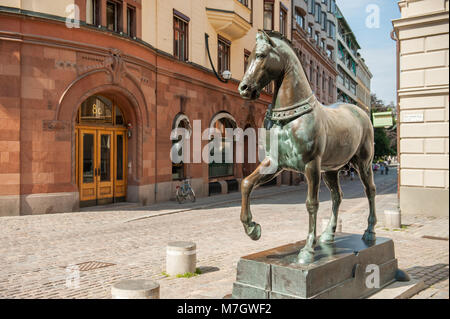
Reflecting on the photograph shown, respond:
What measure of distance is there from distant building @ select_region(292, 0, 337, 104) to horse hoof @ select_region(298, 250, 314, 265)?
31.4 metres

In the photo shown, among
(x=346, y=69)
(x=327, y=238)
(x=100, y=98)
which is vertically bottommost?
(x=327, y=238)

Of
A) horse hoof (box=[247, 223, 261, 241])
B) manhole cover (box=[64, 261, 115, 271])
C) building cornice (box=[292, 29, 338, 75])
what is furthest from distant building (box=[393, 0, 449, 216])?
building cornice (box=[292, 29, 338, 75])

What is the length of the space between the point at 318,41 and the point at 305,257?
44.1m

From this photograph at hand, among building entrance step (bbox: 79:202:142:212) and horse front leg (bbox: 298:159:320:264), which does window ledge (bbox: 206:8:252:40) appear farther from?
horse front leg (bbox: 298:159:320:264)

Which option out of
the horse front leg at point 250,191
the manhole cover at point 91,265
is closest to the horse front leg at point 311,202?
the horse front leg at point 250,191

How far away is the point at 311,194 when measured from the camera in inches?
182

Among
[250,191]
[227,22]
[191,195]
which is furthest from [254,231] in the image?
[227,22]

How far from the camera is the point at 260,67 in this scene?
14.5 ft

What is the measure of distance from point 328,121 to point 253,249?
4.65 m

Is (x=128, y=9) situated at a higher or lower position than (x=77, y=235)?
higher

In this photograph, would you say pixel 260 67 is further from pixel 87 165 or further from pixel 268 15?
pixel 268 15

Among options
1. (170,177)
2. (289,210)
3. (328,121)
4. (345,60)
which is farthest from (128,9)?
(345,60)

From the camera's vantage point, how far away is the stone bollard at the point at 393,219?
11336mm

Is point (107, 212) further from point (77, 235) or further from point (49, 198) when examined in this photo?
point (77, 235)
